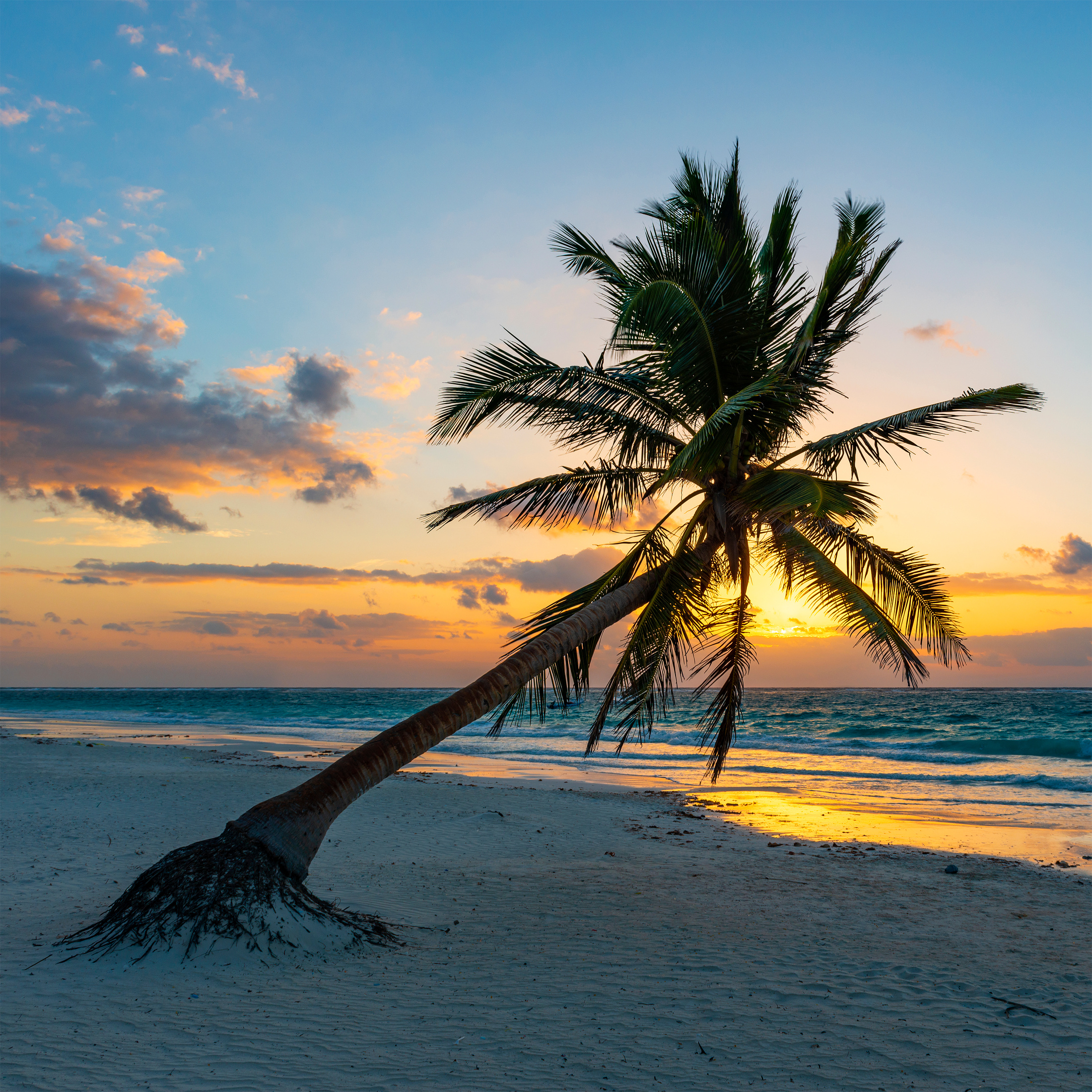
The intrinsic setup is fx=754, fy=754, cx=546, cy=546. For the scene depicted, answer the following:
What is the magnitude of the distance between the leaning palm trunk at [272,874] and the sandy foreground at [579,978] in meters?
0.23

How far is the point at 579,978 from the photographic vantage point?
5516 mm

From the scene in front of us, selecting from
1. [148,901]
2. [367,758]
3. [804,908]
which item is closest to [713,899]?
[804,908]

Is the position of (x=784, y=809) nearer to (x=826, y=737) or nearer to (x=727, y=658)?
(x=727, y=658)

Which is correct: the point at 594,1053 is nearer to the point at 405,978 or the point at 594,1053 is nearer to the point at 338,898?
the point at 405,978

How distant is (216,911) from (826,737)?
3531 centimetres

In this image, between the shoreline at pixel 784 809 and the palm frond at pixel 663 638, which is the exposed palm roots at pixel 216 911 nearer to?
the palm frond at pixel 663 638

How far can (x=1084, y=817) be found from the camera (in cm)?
1468

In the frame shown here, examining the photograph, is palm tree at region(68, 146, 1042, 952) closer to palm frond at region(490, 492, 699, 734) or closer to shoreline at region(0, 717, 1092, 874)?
palm frond at region(490, 492, 699, 734)

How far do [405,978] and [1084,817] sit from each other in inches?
589

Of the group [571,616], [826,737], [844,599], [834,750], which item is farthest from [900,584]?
[826,737]

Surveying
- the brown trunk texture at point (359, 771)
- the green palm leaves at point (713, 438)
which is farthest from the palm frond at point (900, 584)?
the brown trunk texture at point (359, 771)

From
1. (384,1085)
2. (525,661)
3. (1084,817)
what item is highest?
(525,661)

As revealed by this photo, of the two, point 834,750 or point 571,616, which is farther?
point 834,750

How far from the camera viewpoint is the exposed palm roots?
5.44 m
